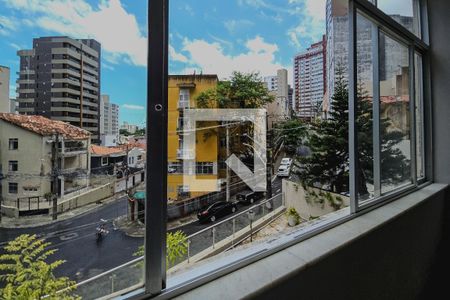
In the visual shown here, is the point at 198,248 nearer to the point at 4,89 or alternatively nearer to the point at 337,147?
the point at 4,89

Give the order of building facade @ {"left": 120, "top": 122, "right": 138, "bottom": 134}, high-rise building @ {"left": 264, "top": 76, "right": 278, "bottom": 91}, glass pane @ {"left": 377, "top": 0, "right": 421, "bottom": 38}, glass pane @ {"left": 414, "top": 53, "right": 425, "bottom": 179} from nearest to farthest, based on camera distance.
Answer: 1. building facade @ {"left": 120, "top": 122, "right": 138, "bottom": 134}
2. high-rise building @ {"left": 264, "top": 76, "right": 278, "bottom": 91}
3. glass pane @ {"left": 377, "top": 0, "right": 421, "bottom": 38}
4. glass pane @ {"left": 414, "top": 53, "right": 425, "bottom": 179}

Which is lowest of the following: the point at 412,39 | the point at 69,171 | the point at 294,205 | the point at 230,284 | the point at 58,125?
the point at 230,284

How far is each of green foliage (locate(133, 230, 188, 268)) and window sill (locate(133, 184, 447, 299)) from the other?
62mm

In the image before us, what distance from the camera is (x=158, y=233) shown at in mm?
776

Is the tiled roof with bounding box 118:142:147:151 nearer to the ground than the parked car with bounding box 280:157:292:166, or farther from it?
farther from it

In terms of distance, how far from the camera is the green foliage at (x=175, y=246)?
0.87m

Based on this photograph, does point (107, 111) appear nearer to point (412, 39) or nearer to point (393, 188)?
point (393, 188)

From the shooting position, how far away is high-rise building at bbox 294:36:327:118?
5.50ft

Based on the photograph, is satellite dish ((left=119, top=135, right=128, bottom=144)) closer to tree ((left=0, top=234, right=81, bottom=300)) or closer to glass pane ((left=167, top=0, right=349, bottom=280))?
glass pane ((left=167, top=0, right=349, bottom=280))

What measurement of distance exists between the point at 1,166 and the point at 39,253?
0.25m

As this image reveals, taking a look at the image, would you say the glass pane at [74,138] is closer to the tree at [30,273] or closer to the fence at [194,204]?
the tree at [30,273]

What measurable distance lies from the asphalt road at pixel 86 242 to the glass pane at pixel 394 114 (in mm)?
2031

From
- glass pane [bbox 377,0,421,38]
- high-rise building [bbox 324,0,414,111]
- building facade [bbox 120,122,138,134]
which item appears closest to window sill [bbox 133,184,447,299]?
building facade [bbox 120,122,138,134]

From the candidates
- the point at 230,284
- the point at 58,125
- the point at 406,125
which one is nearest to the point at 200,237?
the point at 230,284
